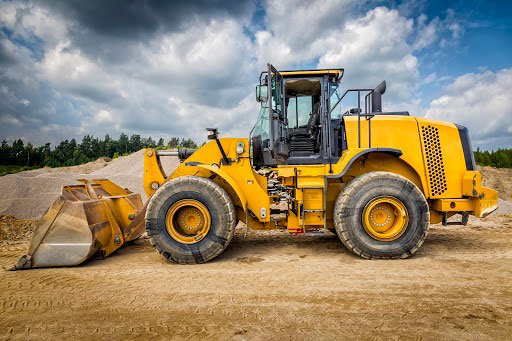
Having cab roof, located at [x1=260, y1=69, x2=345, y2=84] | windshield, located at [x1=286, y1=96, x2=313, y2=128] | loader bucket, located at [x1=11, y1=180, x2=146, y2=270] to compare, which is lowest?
loader bucket, located at [x1=11, y1=180, x2=146, y2=270]

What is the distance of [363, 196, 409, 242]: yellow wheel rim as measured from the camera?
4793mm

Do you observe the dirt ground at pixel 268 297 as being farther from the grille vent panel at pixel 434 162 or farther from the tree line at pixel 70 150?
the tree line at pixel 70 150

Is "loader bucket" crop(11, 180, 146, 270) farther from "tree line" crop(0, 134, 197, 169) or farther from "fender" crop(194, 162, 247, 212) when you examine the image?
"tree line" crop(0, 134, 197, 169)

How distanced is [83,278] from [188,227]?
156 centimetres

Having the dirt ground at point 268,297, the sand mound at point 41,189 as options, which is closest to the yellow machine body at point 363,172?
the dirt ground at point 268,297

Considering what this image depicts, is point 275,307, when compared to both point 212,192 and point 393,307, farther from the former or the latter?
point 212,192

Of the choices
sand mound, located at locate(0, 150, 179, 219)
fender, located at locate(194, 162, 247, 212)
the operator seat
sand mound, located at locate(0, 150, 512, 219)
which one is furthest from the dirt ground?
sand mound, located at locate(0, 150, 512, 219)

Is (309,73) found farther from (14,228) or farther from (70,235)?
(14,228)

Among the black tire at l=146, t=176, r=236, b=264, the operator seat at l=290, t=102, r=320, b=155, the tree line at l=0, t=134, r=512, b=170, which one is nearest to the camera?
the black tire at l=146, t=176, r=236, b=264

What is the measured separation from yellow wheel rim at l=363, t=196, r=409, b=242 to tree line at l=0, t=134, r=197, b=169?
2471 cm

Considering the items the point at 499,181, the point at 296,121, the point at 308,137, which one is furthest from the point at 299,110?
the point at 499,181

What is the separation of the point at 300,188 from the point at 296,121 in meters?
1.33

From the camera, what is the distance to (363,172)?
17.8 feet

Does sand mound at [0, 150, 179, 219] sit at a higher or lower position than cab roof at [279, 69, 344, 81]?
lower
